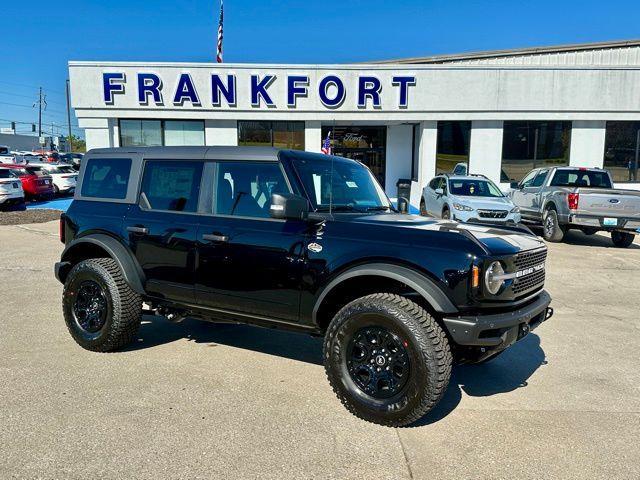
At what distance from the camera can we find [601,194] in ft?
36.6

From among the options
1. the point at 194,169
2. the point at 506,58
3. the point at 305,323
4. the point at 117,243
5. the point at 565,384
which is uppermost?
the point at 506,58

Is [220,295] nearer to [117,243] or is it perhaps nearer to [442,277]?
[117,243]

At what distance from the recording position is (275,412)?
3596mm

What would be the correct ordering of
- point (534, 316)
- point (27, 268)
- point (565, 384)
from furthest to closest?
point (27, 268)
point (565, 384)
point (534, 316)

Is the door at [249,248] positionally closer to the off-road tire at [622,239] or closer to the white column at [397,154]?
the off-road tire at [622,239]

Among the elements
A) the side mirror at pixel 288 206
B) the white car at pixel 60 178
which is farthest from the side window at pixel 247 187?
the white car at pixel 60 178

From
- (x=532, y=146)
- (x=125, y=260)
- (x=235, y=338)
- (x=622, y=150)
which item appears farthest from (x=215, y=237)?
(x=622, y=150)

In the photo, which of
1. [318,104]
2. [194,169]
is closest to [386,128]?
[318,104]

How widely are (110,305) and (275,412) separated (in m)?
1.99

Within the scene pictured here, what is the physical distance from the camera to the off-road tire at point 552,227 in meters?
12.2

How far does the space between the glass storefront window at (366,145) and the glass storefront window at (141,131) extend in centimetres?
712

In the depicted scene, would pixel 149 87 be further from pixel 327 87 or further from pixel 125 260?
pixel 125 260

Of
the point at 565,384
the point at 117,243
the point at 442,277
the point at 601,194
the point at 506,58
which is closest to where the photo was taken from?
the point at 442,277

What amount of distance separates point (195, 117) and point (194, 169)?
14.6 meters
